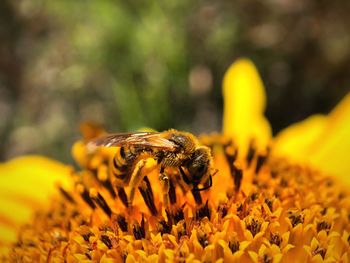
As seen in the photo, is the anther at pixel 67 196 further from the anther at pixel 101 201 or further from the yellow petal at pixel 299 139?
the yellow petal at pixel 299 139

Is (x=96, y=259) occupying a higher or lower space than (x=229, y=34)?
lower

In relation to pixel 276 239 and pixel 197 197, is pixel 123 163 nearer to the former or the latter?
pixel 197 197

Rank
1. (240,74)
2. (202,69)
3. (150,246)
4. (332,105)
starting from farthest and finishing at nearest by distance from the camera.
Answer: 1. (202,69)
2. (332,105)
3. (240,74)
4. (150,246)

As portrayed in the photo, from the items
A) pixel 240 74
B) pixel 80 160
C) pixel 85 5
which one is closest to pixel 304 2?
pixel 85 5

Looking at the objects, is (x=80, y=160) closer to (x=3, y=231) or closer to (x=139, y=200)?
(x=3, y=231)

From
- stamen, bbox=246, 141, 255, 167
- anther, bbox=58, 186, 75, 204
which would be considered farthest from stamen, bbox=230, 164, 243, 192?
anther, bbox=58, 186, 75, 204
